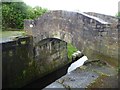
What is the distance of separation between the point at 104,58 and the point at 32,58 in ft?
15.1

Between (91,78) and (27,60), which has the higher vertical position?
(91,78)

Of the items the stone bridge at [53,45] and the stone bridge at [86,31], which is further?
the stone bridge at [53,45]

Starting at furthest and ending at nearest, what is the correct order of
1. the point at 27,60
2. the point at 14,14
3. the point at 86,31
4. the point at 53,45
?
the point at 14,14
the point at 53,45
the point at 27,60
the point at 86,31

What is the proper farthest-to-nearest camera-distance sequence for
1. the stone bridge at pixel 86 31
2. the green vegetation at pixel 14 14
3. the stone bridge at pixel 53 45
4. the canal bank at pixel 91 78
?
the green vegetation at pixel 14 14, the stone bridge at pixel 53 45, the stone bridge at pixel 86 31, the canal bank at pixel 91 78

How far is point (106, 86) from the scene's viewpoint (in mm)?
4469

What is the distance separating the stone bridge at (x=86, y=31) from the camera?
19.2 ft

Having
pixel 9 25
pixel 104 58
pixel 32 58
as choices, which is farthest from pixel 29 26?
pixel 104 58

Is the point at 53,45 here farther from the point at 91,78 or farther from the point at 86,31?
the point at 91,78

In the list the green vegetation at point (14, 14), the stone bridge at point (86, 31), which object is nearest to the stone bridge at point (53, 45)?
the stone bridge at point (86, 31)

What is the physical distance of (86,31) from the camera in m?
6.56

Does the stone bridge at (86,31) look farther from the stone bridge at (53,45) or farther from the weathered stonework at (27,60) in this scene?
the weathered stonework at (27,60)

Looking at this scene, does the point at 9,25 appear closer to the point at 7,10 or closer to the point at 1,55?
the point at 7,10

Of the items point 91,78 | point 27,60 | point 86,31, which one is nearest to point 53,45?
point 27,60

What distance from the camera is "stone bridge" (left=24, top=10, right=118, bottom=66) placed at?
19.2 feet
